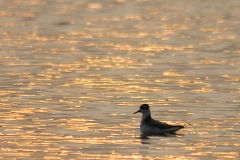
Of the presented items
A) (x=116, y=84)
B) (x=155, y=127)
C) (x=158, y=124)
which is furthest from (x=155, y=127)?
(x=116, y=84)

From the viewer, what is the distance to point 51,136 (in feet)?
80.4

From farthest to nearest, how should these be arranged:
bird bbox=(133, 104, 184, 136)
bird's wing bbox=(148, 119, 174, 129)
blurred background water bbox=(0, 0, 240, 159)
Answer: bird's wing bbox=(148, 119, 174, 129), bird bbox=(133, 104, 184, 136), blurred background water bbox=(0, 0, 240, 159)

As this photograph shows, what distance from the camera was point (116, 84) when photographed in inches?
1353

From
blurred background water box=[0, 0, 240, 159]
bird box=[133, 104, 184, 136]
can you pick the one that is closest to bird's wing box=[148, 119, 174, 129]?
bird box=[133, 104, 184, 136]

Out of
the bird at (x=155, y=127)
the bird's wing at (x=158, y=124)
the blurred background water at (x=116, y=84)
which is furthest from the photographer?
the bird's wing at (x=158, y=124)

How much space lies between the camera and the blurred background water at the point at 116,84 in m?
23.6

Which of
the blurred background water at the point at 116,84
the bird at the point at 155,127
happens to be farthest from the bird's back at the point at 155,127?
the blurred background water at the point at 116,84

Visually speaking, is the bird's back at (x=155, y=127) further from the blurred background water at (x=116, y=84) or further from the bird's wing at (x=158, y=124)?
the blurred background water at (x=116, y=84)

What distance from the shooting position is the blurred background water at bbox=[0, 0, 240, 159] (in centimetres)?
2358

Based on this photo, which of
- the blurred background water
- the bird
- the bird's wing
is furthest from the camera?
the bird's wing

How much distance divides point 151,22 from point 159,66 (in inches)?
894

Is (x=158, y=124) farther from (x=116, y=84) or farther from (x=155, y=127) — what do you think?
(x=116, y=84)

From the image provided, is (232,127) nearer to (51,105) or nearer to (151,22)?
(51,105)

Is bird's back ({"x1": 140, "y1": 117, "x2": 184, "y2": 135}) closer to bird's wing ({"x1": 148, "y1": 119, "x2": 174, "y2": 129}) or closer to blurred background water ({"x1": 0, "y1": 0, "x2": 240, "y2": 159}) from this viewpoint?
bird's wing ({"x1": 148, "y1": 119, "x2": 174, "y2": 129})
